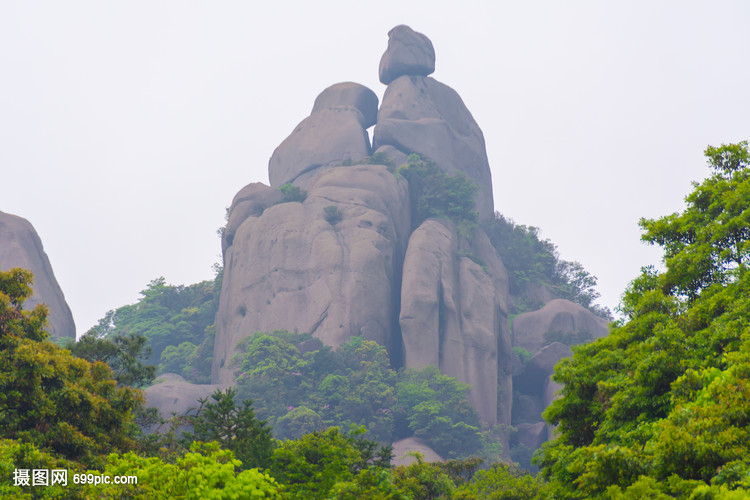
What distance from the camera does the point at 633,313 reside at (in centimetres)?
1569

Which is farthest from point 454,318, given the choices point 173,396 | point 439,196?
point 173,396

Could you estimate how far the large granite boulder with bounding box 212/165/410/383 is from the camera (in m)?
43.6

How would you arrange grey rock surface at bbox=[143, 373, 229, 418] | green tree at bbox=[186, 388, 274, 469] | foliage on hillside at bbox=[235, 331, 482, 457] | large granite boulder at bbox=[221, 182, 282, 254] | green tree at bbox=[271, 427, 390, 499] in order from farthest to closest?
1. large granite boulder at bbox=[221, 182, 282, 254]
2. grey rock surface at bbox=[143, 373, 229, 418]
3. foliage on hillside at bbox=[235, 331, 482, 457]
4. green tree at bbox=[186, 388, 274, 469]
5. green tree at bbox=[271, 427, 390, 499]

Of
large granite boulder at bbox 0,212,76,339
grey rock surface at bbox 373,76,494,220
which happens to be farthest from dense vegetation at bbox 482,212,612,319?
large granite boulder at bbox 0,212,76,339

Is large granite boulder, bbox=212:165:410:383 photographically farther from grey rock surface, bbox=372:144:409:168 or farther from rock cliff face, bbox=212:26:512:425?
grey rock surface, bbox=372:144:409:168

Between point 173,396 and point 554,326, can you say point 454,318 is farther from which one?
point 173,396

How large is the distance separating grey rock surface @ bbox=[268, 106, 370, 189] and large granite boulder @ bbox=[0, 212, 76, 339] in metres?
18.1

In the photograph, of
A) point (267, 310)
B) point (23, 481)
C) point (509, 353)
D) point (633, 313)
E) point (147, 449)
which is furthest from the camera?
point (509, 353)

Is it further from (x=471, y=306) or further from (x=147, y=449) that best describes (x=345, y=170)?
(x=147, y=449)

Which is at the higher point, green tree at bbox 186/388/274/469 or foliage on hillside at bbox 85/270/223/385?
foliage on hillside at bbox 85/270/223/385

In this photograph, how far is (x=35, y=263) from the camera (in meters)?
46.2

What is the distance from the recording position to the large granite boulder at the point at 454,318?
A: 4291 cm

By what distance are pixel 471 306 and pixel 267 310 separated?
12349 millimetres

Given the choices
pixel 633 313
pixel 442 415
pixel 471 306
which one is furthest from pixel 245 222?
pixel 633 313
